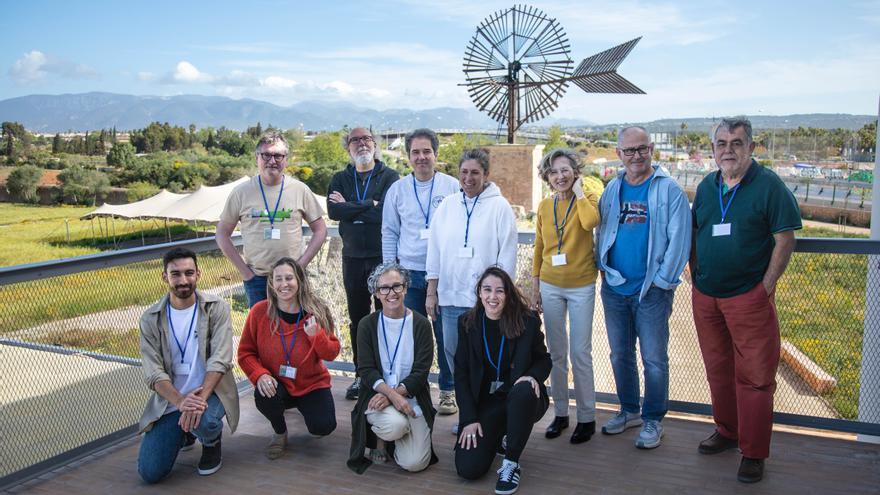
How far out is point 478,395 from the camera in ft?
10.8

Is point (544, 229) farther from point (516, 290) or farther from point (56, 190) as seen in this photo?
point (56, 190)

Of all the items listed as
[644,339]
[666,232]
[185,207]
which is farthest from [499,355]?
[185,207]

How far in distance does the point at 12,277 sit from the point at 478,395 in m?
2.29

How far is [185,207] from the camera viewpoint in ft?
107

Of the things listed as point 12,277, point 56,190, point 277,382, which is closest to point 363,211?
point 277,382

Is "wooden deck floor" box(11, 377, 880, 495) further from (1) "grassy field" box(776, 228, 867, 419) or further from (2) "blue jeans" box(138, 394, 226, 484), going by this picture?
(1) "grassy field" box(776, 228, 867, 419)

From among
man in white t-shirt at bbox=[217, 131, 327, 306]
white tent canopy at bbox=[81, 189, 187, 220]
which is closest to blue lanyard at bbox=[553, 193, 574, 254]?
man in white t-shirt at bbox=[217, 131, 327, 306]

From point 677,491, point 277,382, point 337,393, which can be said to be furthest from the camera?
point 337,393

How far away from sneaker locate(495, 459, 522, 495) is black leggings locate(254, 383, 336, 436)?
1.06 metres

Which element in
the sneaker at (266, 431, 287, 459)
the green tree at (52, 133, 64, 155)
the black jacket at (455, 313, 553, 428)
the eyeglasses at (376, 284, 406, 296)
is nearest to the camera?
the black jacket at (455, 313, 553, 428)

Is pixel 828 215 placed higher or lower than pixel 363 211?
lower

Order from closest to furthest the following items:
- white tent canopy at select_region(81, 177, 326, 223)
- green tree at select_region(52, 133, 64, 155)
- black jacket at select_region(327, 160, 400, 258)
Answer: black jacket at select_region(327, 160, 400, 258) → white tent canopy at select_region(81, 177, 326, 223) → green tree at select_region(52, 133, 64, 155)

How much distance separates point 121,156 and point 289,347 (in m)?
60.5

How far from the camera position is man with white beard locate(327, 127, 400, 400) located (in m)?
4.04
